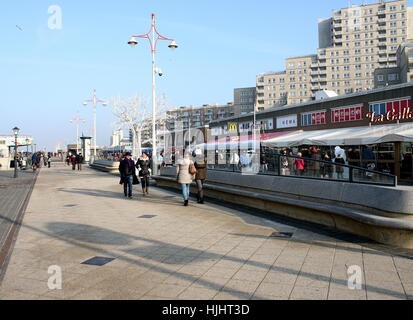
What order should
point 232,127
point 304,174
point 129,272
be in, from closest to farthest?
point 129,272 < point 304,174 < point 232,127

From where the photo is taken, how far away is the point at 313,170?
28.1 feet

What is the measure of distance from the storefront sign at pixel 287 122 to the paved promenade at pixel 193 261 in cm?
3126

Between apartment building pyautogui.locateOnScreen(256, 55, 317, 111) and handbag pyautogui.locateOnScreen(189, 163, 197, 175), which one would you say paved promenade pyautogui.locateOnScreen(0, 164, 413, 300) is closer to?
handbag pyautogui.locateOnScreen(189, 163, 197, 175)

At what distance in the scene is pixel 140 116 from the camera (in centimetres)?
6106

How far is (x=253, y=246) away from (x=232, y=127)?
46.7m

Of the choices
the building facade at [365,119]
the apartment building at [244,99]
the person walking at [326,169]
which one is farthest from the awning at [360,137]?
the apartment building at [244,99]

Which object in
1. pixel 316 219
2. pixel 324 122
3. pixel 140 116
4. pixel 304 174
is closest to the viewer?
pixel 316 219

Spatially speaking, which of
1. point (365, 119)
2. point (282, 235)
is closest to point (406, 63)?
point (365, 119)

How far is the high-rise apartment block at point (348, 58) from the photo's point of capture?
102750 mm

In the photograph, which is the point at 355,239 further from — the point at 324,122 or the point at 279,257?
the point at 324,122

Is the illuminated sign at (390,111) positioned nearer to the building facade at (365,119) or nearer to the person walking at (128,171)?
the building facade at (365,119)

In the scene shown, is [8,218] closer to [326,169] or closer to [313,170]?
[313,170]

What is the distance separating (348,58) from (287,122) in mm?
77786
